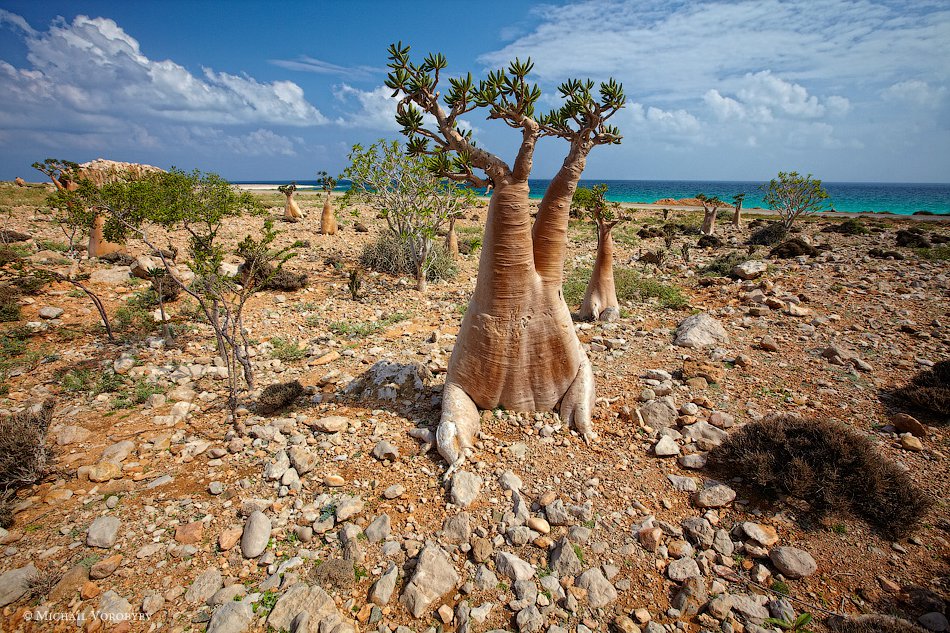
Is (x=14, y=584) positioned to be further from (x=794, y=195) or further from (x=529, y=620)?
(x=794, y=195)

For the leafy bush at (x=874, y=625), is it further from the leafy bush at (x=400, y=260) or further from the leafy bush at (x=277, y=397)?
the leafy bush at (x=400, y=260)

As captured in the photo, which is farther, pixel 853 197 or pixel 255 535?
pixel 853 197

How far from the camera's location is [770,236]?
17.6m

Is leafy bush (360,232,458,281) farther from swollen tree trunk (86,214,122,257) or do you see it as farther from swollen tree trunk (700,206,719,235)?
swollen tree trunk (700,206,719,235)

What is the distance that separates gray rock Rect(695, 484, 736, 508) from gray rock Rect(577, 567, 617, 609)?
1249 millimetres

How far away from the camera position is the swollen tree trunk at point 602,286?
26.8ft

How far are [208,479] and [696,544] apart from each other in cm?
443

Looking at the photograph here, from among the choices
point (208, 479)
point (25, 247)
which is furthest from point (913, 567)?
point (25, 247)

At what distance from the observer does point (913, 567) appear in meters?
2.79

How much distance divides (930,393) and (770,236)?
16081mm

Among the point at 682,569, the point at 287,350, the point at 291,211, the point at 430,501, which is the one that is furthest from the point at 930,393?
the point at 291,211

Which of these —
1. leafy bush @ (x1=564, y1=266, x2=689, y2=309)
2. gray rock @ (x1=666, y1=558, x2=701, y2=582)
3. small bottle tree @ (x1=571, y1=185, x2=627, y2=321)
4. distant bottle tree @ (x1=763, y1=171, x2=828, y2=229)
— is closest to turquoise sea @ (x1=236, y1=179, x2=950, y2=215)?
distant bottle tree @ (x1=763, y1=171, x2=828, y2=229)

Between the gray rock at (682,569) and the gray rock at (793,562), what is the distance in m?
0.58

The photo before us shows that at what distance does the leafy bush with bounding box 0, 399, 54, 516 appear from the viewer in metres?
3.49
